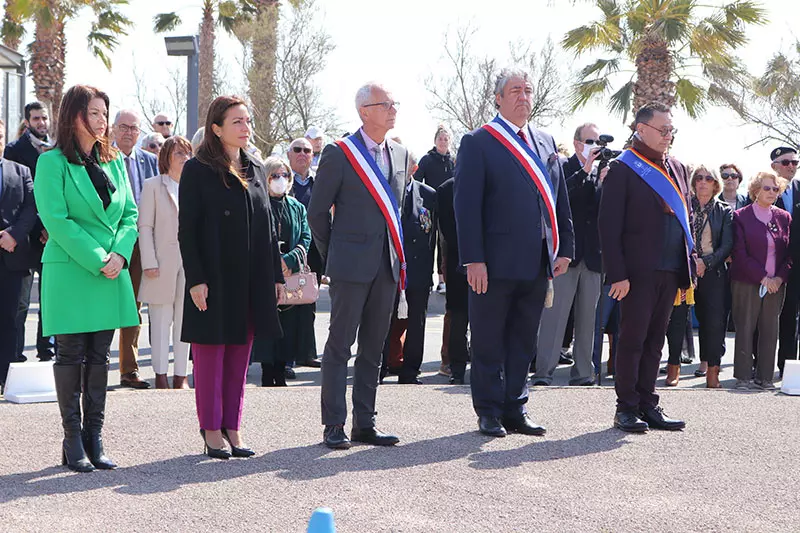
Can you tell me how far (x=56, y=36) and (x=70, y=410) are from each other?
2519 cm

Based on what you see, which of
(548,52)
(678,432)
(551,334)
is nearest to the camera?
(678,432)

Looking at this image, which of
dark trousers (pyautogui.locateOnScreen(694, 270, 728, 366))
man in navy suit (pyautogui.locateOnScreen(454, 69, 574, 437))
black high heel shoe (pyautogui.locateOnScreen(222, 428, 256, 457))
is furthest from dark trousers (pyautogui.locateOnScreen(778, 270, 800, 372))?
black high heel shoe (pyautogui.locateOnScreen(222, 428, 256, 457))

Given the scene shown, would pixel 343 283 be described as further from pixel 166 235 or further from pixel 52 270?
pixel 166 235

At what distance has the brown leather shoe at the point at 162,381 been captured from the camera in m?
9.05

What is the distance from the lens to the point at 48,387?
7.95 metres

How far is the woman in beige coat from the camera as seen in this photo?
8945 mm

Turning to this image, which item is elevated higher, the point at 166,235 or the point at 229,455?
the point at 166,235

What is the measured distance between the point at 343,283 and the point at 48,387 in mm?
2705

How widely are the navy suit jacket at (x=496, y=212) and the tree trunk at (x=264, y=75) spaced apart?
2350 cm

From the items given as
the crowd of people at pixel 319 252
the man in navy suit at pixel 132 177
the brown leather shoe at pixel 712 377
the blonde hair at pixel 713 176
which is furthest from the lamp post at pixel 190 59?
the brown leather shoe at pixel 712 377

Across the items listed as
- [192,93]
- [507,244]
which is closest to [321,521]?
[507,244]

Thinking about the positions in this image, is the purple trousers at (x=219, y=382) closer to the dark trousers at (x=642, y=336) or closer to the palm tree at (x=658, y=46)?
the dark trousers at (x=642, y=336)

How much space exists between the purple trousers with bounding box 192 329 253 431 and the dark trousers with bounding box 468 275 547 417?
146cm

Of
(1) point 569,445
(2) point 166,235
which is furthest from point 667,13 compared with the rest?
(1) point 569,445
